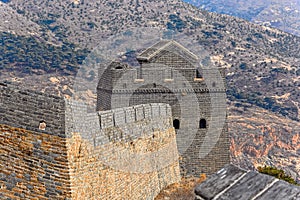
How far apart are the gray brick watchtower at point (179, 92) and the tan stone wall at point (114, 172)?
99.3 inches

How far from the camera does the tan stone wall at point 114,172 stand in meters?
10.4

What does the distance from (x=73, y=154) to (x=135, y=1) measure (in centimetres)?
9597

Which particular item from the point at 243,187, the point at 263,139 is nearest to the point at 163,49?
the point at 243,187

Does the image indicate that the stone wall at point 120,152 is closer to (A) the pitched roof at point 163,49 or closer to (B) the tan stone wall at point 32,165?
(B) the tan stone wall at point 32,165

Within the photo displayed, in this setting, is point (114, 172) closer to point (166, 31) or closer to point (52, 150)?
point (52, 150)

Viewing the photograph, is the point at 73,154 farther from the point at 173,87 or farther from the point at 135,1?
the point at 135,1

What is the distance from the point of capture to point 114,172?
12164mm

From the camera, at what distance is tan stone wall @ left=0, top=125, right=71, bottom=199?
394 inches

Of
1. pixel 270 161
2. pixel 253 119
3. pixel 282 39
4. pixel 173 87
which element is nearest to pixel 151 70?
pixel 173 87

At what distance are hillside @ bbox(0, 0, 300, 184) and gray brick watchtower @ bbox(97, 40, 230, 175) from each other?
2893cm

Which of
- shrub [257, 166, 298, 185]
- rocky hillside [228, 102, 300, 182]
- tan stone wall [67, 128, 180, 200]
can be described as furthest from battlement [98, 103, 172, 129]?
rocky hillside [228, 102, 300, 182]

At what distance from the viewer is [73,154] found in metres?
10.2

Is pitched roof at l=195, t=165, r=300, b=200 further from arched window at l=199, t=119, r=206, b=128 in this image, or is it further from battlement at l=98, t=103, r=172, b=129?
arched window at l=199, t=119, r=206, b=128

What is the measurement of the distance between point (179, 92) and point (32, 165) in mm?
10260
